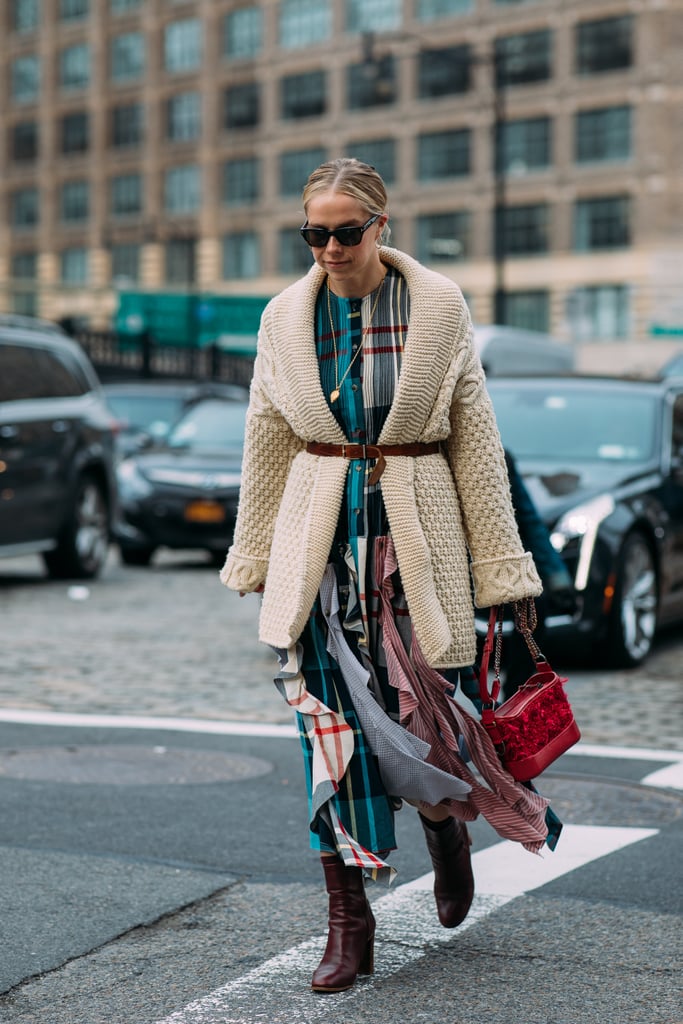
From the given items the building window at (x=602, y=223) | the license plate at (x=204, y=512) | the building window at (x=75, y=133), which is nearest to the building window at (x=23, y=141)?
the building window at (x=75, y=133)

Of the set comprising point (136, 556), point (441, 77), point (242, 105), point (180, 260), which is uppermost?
point (441, 77)

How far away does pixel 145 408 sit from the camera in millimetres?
23438

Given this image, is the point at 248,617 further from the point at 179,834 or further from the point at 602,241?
the point at 602,241

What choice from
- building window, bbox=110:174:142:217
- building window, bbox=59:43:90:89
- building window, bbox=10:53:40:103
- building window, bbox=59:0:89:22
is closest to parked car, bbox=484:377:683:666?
building window, bbox=110:174:142:217

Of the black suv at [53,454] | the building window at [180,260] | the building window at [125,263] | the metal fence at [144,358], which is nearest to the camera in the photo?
the black suv at [53,454]

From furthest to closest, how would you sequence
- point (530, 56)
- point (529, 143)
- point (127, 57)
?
point (127, 57)
point (529, 143)
point (530, 56)

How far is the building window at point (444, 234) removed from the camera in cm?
6550

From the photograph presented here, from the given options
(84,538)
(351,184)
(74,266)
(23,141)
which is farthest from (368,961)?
(23,141)

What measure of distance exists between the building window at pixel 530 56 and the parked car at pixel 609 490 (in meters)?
53.8

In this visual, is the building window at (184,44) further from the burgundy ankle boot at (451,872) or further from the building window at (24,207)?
the burgundy ankle boot at (451,872)

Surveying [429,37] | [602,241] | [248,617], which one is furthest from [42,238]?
[248,617]

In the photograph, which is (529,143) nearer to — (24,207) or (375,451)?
(24,207)

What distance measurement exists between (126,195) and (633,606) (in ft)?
237

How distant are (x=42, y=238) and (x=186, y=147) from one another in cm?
991
